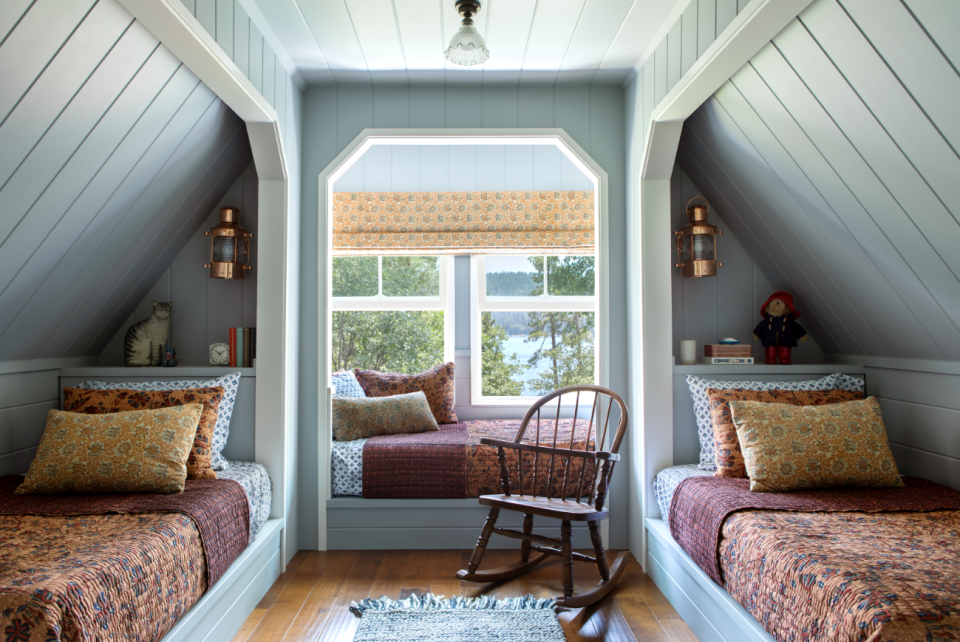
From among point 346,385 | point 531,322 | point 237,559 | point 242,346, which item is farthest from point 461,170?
point 237,559

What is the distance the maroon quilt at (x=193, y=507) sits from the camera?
6.79 ft

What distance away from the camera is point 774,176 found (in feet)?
8.51

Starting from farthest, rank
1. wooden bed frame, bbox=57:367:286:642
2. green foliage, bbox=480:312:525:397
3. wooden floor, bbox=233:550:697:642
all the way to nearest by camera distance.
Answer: green foliage, bbox=480:312:525:397 → wooden floor, bbox=233:550:697:642 → wooden bed frame, bbox=57:367:286:642

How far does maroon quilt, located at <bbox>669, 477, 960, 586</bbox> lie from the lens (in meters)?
2.13

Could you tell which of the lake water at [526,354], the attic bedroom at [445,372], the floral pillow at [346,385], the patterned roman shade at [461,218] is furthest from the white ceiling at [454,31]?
the lake water at [526,354]

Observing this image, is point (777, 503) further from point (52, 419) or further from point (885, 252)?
point (52, 419)

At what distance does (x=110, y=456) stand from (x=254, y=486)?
60cm

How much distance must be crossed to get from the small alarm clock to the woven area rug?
134cm

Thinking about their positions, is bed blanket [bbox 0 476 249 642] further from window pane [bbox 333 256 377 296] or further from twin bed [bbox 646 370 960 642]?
window pane [bbox 333 256 377 296]

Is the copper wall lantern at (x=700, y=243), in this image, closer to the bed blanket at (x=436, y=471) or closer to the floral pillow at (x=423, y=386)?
the bed blanket at (x=436, y=471)

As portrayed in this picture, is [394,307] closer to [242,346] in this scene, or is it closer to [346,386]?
[346,386]

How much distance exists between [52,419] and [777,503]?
2692mm

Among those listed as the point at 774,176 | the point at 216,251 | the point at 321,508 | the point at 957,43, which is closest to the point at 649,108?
the point at 774,176

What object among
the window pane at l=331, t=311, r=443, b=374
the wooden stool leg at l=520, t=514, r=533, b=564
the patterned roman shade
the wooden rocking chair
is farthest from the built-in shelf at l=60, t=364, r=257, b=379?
the window pane at l=331, t=311, r=443, b=374
